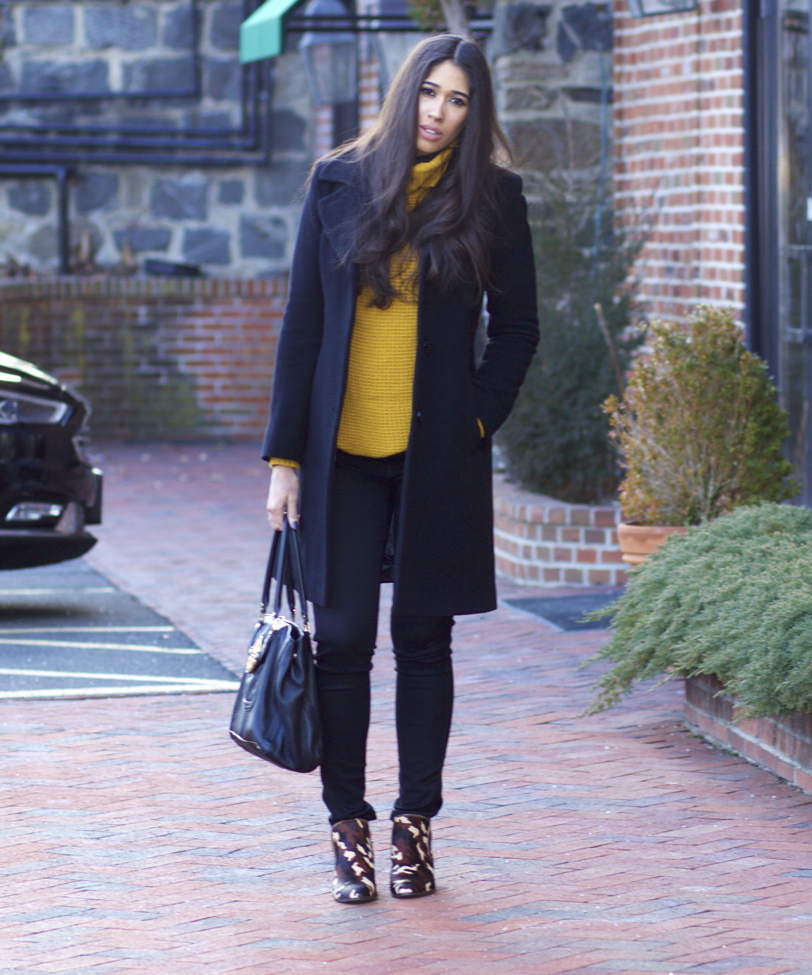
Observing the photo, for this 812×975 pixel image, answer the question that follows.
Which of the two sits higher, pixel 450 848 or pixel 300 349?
pixel 300 349

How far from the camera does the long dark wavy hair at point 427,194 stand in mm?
3502

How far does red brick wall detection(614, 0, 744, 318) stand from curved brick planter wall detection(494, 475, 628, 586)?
1320 millimetres

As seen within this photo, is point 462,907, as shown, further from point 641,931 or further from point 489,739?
point 489,739

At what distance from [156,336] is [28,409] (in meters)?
7.44

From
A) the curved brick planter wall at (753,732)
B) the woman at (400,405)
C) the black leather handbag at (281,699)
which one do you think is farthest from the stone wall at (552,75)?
the black leather handbag at (281,699)

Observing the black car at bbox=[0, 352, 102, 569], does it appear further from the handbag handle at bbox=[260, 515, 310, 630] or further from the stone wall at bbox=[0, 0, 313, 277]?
the stone wall at bbox=[0, 0, 313, 277]

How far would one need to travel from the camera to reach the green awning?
34.3 feet

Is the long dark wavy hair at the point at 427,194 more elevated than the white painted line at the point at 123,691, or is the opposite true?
the long dark wavy hair at the point at 427,194

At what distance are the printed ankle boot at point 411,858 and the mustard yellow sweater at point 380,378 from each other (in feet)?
2.81

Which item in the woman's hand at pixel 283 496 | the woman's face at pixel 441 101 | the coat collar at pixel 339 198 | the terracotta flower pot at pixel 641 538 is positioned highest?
the woman's face at pixel 441 101

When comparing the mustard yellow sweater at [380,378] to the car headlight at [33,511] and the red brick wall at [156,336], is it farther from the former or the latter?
the red brick wall at [156,336]

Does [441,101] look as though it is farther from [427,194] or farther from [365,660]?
[365,660]

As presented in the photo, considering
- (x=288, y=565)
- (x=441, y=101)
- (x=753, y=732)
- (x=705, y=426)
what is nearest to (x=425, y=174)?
(x=441, y=101)

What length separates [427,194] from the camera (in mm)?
3576
